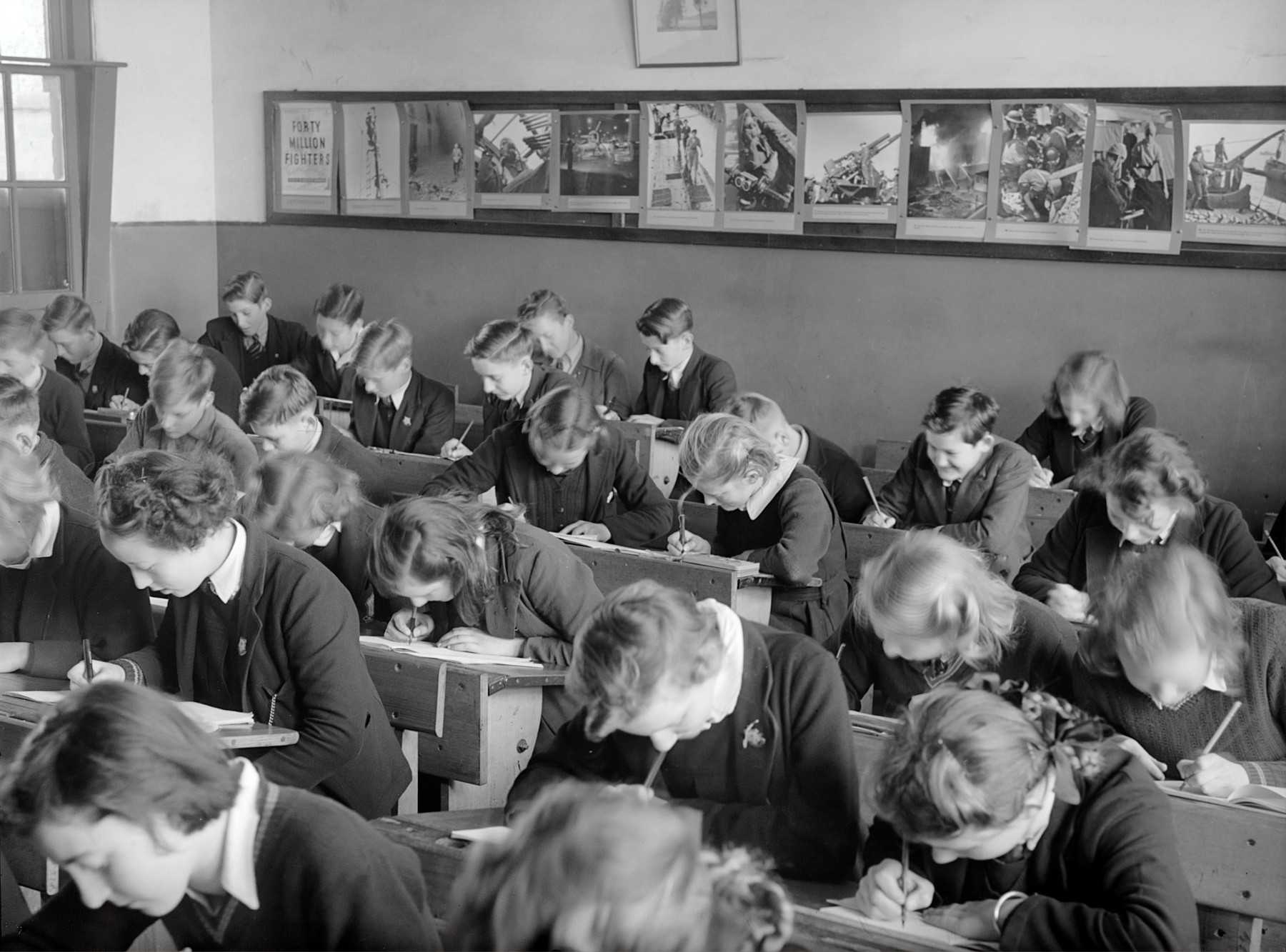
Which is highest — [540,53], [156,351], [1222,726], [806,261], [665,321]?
[540,53]

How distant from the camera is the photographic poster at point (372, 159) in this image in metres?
7.47

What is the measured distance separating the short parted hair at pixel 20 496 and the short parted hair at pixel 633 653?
1.41m

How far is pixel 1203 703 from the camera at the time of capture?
2373 millimetres

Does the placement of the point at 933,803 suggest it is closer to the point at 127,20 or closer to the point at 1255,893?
the point at 1255,893

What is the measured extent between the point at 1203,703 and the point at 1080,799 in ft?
2.14

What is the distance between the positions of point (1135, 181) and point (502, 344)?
2681 mm

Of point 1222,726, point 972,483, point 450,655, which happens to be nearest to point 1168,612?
point 1222,726

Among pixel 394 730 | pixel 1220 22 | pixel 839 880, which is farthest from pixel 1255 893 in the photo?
pixel 1220 22

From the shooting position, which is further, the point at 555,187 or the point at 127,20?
the point at 127,20

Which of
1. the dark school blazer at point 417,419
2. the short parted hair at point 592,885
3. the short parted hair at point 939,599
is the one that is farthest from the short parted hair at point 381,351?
the short parted hair at point 592,885

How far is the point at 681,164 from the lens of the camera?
21.6ft

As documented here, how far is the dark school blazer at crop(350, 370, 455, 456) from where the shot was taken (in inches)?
220

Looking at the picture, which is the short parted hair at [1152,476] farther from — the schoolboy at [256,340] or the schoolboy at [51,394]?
the schoolboy at [256,340]

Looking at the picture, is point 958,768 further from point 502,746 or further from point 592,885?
point 502,746
